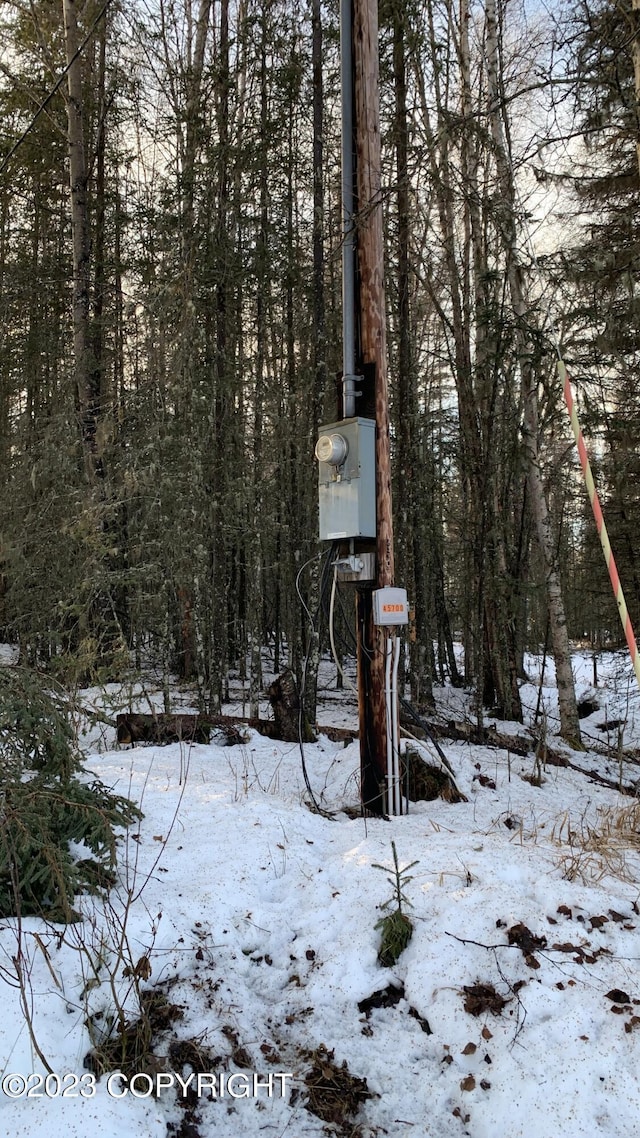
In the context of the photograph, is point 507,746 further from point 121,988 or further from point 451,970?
point 121,988

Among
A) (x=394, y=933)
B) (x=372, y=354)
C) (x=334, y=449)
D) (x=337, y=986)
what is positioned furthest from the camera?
(x=372, y=354)

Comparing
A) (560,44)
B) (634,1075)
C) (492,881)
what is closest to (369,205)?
(560,44)

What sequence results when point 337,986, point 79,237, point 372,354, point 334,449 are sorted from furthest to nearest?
point 79,237, point 372,354, point 334,449, point 337,986

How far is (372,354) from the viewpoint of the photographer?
4340mm

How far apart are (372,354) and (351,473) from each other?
791mm

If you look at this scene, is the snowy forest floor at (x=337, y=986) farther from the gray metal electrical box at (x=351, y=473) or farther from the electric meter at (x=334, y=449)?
the electric meter at (x=334, y=449)

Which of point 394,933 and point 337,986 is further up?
point 394,933

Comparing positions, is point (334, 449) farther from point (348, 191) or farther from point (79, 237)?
point (79, 237)

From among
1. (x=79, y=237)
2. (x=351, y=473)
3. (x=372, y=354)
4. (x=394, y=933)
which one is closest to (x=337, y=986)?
(x=394, y=933)

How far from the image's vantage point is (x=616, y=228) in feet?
23.8

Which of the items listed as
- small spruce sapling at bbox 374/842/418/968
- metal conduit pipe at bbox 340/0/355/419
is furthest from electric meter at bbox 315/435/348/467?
small spruce sapling at bbox 374/842/418/968

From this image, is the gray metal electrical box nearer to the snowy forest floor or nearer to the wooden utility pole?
the wooden utility pole

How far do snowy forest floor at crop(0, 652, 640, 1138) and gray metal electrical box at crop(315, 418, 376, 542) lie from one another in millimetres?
1775

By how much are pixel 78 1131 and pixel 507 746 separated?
4980mm
